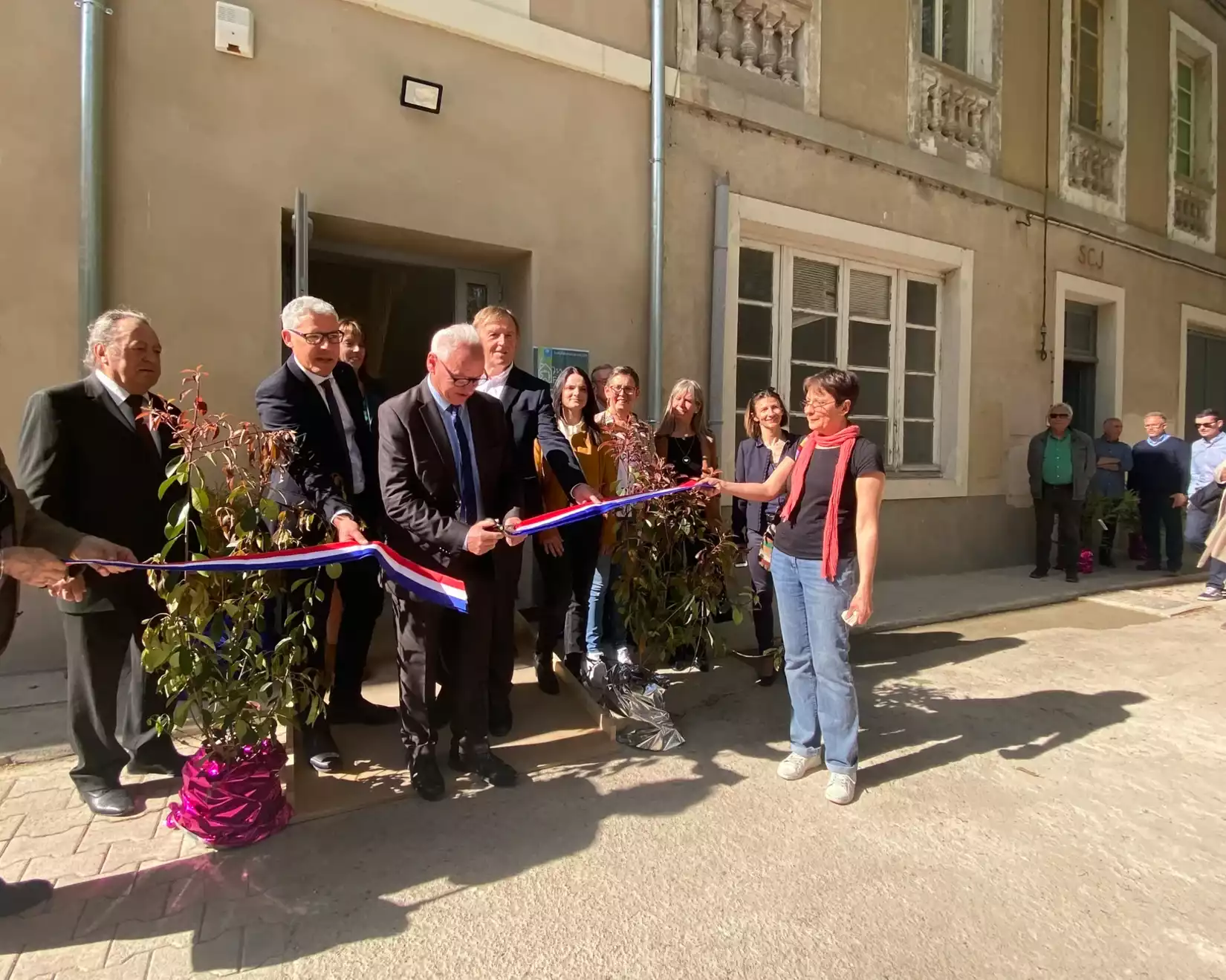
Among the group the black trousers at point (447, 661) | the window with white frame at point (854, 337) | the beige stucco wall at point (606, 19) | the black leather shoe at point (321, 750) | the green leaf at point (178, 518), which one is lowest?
the black leather shoe at point (321, 750)

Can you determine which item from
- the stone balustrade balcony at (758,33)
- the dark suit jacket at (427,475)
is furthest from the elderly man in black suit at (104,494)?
the stone balustrade balcony at (758,33)

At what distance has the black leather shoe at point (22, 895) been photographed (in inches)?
92.7

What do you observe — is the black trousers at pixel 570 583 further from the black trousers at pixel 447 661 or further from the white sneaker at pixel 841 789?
the white sneaker at pixel 841 789

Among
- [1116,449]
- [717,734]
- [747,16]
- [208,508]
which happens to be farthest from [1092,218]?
[208,508]

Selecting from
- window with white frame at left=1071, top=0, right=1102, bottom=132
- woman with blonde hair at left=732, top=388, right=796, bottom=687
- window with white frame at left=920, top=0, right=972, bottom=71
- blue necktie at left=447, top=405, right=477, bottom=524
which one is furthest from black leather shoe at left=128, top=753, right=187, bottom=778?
window with white frame at left=1071, top=0, right=1102, bottom=132

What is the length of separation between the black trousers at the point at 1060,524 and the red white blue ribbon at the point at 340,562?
291 inches

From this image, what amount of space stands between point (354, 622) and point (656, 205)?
4004 mm

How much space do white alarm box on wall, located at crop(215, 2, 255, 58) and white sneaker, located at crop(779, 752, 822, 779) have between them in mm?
4829

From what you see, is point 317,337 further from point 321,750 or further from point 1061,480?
point 1061,480

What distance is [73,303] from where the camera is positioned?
4121 mm

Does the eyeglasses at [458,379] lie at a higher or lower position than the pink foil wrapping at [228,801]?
higher

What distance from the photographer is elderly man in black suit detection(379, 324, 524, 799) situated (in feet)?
10.0

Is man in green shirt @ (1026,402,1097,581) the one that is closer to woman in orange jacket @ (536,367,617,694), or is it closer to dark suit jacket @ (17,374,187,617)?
woman in orange jacket @ (536,367,617,694)

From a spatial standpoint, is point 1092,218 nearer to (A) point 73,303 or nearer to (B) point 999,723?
(B) point 999,723
